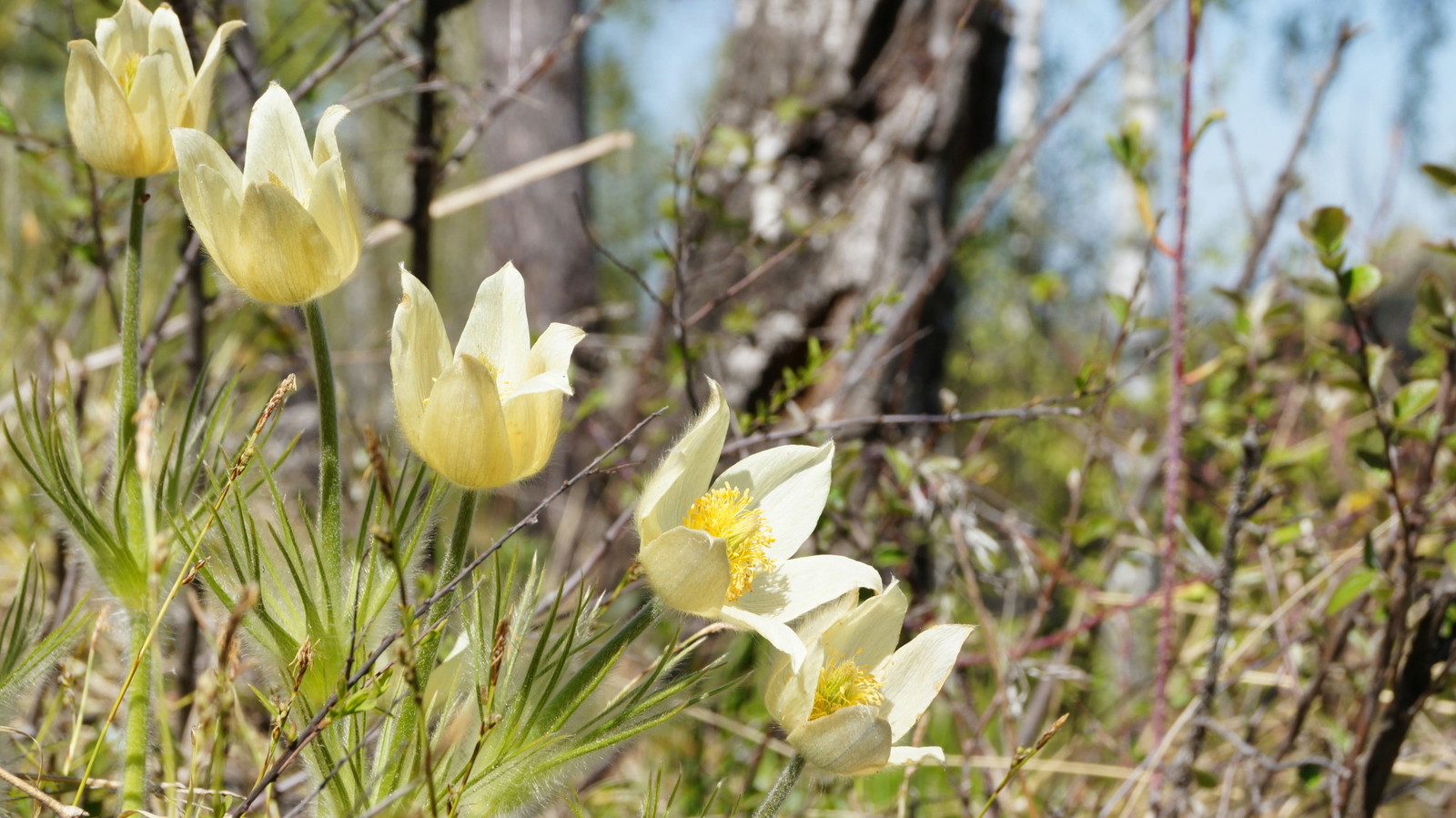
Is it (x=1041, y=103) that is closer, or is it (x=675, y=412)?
(x=675, y=412)

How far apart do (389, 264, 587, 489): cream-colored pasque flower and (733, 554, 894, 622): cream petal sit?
0.55 feet

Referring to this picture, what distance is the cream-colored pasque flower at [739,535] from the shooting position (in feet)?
1.82

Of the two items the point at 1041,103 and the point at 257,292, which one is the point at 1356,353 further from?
the point at 1041,103

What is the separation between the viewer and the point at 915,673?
2.15 ft

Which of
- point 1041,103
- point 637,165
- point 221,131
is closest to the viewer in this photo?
point 221,131

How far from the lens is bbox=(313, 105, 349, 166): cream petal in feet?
1.86

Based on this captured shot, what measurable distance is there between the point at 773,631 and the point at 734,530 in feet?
0.32

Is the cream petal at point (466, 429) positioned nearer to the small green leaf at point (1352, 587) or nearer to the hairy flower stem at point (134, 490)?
the hairy flower stem at point (134, 490)

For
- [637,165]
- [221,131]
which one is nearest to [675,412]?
[221,131]

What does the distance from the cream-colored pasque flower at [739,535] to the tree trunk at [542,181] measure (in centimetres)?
253

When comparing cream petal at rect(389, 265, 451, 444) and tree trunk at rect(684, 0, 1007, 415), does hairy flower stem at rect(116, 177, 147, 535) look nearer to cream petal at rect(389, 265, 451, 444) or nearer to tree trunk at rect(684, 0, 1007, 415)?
cream petal at rect(389, 265, 451, 444)

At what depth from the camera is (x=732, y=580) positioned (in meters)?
0.62

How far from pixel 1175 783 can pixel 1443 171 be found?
69 cm

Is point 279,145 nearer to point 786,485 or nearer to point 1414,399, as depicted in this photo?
point 786,485
